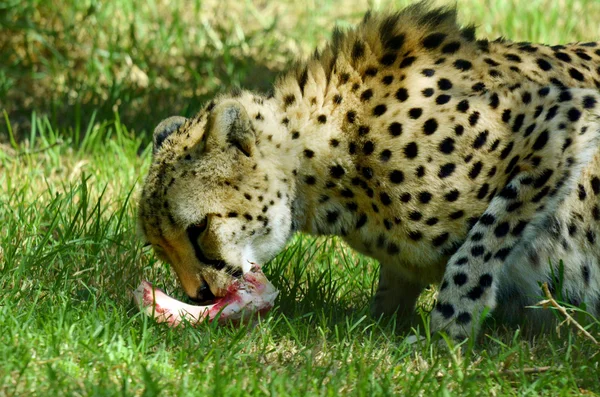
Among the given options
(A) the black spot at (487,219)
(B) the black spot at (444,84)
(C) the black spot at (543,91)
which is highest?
(B) the black spot at (444,84)

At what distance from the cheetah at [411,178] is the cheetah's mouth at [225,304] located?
6cm

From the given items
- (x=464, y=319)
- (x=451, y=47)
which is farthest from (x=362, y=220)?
(x=451, y=47)

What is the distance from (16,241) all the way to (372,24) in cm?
198

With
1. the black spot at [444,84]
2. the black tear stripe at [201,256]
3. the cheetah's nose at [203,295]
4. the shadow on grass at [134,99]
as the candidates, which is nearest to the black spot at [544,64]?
the black spot at [444,84]

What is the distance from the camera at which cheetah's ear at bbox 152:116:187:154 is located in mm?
4699

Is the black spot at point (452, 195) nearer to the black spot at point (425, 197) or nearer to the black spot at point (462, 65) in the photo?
the black spot at point (425, 197)

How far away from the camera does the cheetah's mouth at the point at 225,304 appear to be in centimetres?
432

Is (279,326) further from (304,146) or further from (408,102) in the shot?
(408,102)

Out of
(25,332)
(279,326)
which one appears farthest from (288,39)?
(25,332)

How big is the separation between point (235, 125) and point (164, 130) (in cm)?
54

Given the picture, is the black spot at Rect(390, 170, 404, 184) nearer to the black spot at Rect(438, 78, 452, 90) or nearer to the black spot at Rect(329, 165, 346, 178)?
the black spot at Rect(329, 165, 346, 178)

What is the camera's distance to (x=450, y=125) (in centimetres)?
433

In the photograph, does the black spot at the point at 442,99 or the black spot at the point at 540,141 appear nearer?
the black spot at the point at 540,141

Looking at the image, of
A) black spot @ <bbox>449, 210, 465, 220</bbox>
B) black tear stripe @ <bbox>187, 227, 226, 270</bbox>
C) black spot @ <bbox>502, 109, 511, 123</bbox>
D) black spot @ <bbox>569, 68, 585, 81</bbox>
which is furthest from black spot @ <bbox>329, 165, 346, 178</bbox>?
black spot @ <bbox>569, 68, 585, 81</bbox>
